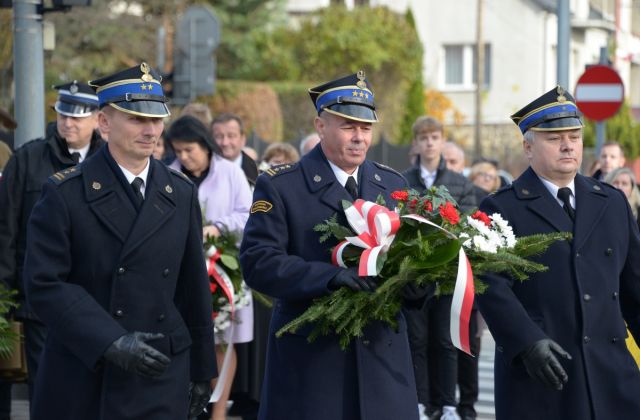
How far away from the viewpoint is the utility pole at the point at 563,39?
600 inches

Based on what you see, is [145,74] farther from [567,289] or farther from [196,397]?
[567,289]

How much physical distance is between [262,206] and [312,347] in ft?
2.16

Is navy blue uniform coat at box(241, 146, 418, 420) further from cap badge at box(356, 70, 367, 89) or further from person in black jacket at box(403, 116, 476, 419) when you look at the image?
person in black jacket at box(403, 116, 476, 419)

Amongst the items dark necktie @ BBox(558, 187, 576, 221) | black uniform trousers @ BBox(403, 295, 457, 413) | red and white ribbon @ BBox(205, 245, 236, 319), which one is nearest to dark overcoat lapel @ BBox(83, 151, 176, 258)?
dark necktie @ BBox(558, 187, 576, 221)

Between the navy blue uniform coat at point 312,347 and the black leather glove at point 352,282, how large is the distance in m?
0.22

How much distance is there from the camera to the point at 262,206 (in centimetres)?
578

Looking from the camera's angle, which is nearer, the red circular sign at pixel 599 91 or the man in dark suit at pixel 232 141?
the man in dark suit at pixel 232 141

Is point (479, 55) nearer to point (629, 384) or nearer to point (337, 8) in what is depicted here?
point (337, 8)

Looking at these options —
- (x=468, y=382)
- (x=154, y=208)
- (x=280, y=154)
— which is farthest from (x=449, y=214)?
(x=280, y=154)

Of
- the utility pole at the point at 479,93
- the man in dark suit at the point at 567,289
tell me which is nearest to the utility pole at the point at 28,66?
the man in dark suit at the point at 567,289

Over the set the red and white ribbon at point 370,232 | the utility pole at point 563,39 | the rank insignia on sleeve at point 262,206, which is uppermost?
the utility pole at point 563,39

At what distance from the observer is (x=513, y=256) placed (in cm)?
546

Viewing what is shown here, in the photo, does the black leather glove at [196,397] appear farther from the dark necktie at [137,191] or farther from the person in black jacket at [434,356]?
the person in black jacket at [434,356]

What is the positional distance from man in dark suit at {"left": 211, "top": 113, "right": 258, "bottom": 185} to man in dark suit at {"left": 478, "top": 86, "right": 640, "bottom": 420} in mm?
4381
